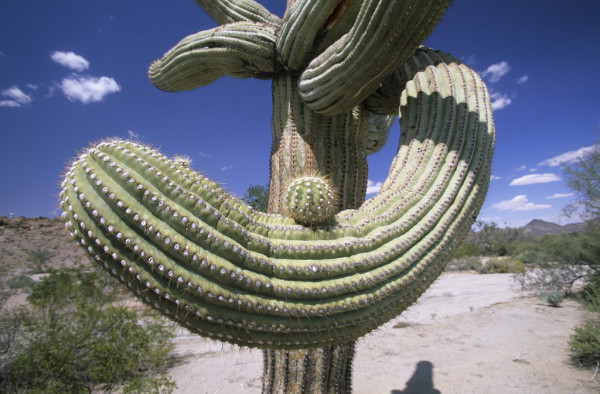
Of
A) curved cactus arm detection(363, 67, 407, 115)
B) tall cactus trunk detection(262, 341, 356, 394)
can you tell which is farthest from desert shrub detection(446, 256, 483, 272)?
tall cactus trunk detection(262, 341, 356, 394)

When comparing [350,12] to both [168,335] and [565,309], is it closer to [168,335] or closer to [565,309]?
[168,335]

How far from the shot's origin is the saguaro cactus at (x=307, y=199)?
1181 millimetres

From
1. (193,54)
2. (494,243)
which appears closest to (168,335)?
(193,54)

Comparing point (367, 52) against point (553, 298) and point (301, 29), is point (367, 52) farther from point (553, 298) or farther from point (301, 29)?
point (553, 298)

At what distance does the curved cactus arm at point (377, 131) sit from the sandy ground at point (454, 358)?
87.6 inches

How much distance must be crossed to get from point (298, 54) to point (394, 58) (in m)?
0.85

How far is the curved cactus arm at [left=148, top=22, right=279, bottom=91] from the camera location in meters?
2.60

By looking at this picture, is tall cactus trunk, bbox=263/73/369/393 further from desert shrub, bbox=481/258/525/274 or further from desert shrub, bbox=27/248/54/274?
desert shrub, bbox=27/248/54/274

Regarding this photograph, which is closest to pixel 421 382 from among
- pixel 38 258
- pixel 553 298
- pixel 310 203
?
pixel 310 203

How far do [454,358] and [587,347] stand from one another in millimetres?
2103

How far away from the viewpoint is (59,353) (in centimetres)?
449

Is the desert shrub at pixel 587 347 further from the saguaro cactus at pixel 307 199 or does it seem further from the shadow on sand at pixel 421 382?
the saguaro cactus at pixel 307 199

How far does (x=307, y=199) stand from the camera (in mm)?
1533

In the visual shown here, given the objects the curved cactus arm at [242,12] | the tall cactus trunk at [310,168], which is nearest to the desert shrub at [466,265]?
the tall cactus trunk at [310,168]
